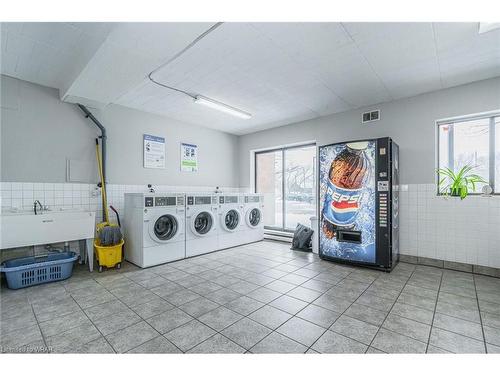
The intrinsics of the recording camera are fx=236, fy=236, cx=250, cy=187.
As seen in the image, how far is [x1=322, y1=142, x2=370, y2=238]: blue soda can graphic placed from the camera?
3742mm

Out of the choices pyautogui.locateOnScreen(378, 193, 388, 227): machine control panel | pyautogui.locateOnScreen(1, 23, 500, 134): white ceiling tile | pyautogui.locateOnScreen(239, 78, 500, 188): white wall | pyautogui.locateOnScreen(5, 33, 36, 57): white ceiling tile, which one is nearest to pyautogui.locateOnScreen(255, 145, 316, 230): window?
pyautogui.locateOnScreen(239, 78, 500, 188): white wall

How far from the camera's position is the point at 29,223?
9.70 feet

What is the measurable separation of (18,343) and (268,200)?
5.27 metres

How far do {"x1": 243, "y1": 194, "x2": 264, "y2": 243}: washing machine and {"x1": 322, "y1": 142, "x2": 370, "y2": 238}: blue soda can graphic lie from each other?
73.2 inches

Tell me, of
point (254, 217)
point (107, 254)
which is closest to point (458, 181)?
point (254, 217)

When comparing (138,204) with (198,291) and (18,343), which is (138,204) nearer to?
(198,291)

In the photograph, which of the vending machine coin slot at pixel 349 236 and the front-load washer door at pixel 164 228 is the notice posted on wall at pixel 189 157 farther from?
the vending machine coin slot at pixel 349 236

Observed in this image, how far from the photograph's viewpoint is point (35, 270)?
2982 mm

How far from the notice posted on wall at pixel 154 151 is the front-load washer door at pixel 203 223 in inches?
56.0

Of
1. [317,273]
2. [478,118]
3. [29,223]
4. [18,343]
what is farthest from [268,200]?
[18,343]

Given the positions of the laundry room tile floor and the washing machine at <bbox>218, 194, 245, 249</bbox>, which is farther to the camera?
the washing machine at <bbox>218, 194, 245, 249</bbox>

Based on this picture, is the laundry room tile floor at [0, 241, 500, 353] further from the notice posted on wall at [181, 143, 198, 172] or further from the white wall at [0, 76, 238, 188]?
the notice posted on wall at [181, 143, 198, 172]

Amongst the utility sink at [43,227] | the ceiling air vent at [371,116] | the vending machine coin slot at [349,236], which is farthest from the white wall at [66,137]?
the ceiling air vent at [371,116]

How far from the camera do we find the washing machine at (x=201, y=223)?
14.0 feet
